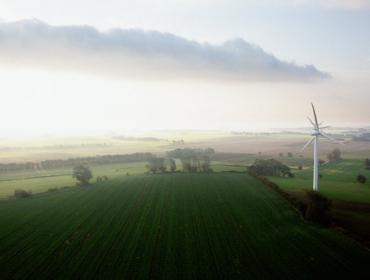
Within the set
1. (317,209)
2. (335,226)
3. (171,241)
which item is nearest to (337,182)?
(317,209)

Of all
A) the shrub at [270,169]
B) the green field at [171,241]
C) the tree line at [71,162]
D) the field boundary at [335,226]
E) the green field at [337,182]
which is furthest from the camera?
the tree line at [71,162]

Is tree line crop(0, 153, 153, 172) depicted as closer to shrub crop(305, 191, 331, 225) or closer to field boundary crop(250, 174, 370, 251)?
field boundary crop(250, 174, 370, 251)

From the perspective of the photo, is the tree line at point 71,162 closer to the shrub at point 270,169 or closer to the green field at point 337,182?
the shrub at point 270,169

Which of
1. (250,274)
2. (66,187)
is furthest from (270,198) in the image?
(66,187)

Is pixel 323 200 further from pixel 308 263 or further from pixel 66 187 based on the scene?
pixel 66 187

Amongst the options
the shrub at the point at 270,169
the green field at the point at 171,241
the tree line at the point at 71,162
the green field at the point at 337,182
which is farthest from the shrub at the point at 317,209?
the tree line at the point at 71,162

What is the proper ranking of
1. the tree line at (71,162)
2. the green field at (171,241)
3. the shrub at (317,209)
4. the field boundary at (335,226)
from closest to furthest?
1. the green field at (171,241)
2. the field boundary at (335,226)
3. the shrub at (317,209)
4. the tree line at (71,162)

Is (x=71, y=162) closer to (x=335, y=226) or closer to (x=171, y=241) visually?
(x=171, y=241)
